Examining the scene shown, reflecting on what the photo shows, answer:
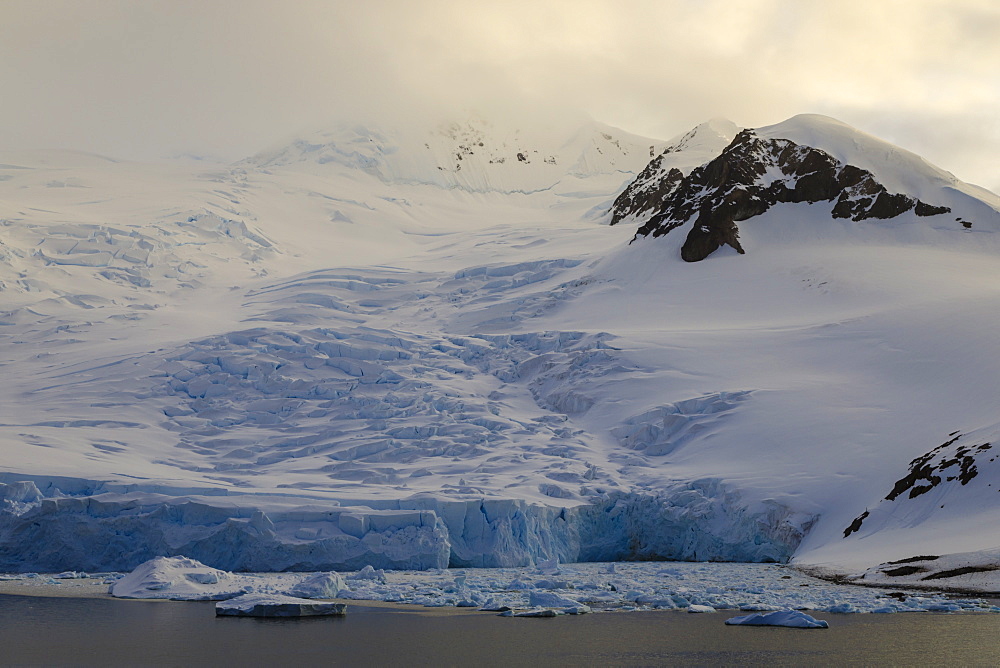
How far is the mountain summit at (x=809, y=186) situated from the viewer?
52281mm

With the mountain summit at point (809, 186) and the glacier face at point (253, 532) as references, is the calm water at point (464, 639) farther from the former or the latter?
the mountain summit at point (809, 186)

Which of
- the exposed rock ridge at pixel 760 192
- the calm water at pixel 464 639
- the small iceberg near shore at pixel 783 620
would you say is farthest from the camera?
the exposed rock ridge at pixel 760 192

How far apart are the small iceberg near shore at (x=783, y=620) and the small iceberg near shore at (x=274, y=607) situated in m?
7.39

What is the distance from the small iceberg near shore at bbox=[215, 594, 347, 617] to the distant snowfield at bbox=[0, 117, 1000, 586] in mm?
5274

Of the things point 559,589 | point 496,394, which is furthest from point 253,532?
point 496,394

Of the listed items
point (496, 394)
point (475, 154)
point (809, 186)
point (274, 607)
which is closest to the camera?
point (274, 607)

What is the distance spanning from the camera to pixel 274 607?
18547 millimetres

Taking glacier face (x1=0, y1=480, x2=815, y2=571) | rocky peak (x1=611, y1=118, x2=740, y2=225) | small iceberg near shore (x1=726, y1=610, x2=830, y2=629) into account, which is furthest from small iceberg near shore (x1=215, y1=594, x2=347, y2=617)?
rocky peak (x1=611, y1=118, x2=740, y2=225)

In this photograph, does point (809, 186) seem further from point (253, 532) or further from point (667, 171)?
point (253, 532)

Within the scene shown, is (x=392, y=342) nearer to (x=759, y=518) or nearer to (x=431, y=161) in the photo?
(x=759, y=518)

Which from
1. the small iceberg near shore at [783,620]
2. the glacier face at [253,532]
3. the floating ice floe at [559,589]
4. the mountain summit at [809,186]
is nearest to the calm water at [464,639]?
the small iceberg near shore at [783,620]

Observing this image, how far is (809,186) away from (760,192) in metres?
2.65

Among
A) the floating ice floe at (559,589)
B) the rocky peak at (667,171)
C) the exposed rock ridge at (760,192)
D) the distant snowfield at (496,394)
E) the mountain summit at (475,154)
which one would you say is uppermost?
the mountain summit at (475,154)

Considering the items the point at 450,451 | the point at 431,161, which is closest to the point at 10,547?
the point at 450,451
